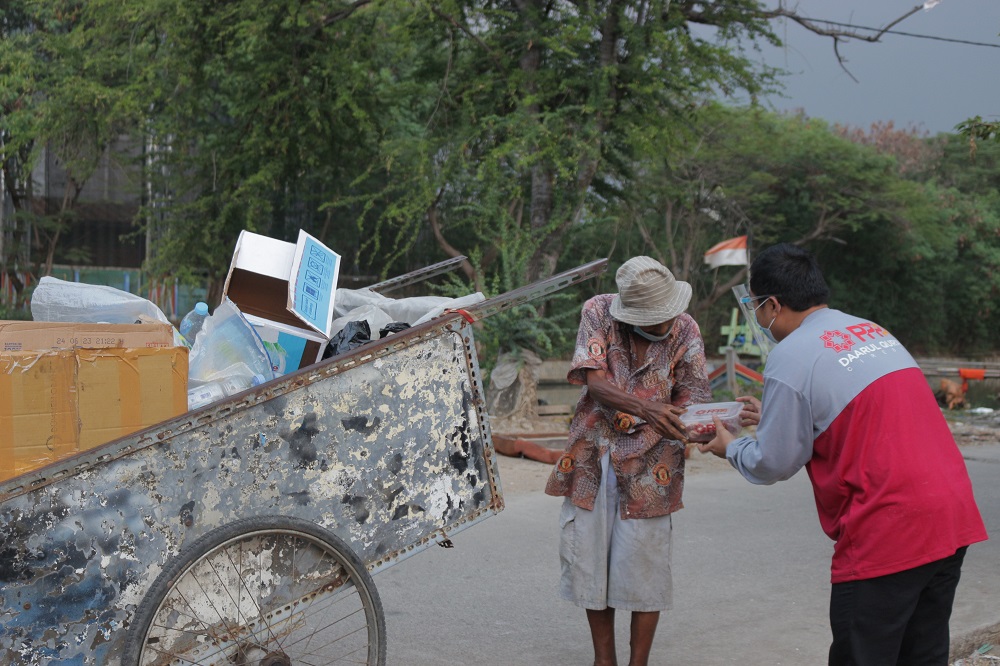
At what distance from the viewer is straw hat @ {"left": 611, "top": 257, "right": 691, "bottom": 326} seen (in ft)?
11.1

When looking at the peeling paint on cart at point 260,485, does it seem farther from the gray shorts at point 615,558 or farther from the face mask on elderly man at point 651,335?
the face mask on elderly man at point 651,335

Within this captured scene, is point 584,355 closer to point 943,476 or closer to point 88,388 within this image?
point 943,476

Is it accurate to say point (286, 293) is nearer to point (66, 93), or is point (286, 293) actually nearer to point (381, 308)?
point (381, 308)

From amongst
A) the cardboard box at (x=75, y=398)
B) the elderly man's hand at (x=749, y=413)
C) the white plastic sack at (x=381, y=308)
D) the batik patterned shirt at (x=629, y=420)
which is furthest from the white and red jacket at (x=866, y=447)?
the cardboard box at (x=75, y=398)

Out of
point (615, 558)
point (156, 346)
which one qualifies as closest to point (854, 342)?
point (615, 558)

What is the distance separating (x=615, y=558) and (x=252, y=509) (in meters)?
1.52

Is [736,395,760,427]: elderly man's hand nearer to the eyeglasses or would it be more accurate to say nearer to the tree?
the eyeglasses

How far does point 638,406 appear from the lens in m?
3.35

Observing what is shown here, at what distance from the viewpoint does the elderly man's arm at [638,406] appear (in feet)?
10.8

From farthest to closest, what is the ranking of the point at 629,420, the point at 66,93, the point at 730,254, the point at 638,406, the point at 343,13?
the point at 730,254, the point at 66,93, the point at 343,13, the point at 629,420, the point at 638,406

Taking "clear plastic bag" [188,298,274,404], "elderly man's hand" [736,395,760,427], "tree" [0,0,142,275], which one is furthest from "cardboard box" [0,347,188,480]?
"tree" [0,0,142,275]

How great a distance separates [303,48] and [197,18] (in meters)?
1.27

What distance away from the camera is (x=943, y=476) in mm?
2473

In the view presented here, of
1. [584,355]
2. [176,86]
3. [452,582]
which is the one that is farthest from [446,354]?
[176,86]
